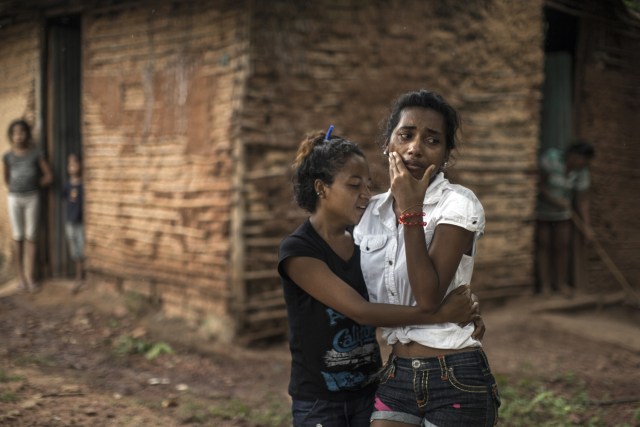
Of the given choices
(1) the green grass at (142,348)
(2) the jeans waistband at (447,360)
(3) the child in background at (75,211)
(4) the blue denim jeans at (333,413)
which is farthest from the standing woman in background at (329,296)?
(3) the child in background at (75,211)

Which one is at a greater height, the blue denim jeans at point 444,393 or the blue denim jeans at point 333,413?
the blue denim jeans at point 444,393

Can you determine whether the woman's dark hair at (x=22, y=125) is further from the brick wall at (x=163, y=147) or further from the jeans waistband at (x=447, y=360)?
the jeans waistband at (x=447, y=360)

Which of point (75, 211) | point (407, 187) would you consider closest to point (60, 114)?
point (75, 211)

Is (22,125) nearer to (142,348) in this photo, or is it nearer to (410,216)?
(142,348)

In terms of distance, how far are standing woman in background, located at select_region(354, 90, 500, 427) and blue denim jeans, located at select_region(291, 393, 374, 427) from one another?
0.57ft

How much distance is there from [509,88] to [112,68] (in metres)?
4.29

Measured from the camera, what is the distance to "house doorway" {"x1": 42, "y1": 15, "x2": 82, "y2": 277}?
26.0ft

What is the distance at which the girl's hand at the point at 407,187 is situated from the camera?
2.01 meters

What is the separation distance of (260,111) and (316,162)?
3.57m

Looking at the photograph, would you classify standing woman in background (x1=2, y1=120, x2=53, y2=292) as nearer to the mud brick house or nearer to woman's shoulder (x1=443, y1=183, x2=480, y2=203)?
the mud brick house

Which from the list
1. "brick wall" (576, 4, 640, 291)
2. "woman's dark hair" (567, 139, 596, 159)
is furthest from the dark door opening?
"woman's dark hair" (567, 139, 596, 159)

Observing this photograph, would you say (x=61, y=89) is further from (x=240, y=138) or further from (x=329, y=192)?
(x=329, y=192)

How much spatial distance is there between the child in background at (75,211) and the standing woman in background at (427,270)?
6.17m

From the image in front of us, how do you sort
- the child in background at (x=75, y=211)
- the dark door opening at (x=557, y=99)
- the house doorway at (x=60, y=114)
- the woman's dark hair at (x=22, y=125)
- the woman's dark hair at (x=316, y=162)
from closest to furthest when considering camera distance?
the woman's dark hair at (x=316, y=162) → the woman's dark hair at (x=22, y=125) → the child in background at (x=75, y=211) → the house doorway at (x=60, y=114) → the dark door opening at (x=557, y=99)
